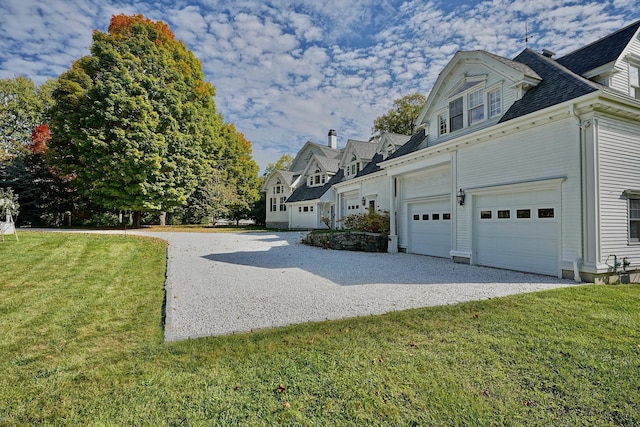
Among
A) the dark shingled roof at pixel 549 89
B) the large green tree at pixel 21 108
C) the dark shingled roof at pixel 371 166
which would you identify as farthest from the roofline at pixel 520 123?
the large green tree at pixel 21 108

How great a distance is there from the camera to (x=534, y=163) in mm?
8133

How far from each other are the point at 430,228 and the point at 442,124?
13.5 ft

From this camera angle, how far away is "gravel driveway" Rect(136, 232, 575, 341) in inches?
190

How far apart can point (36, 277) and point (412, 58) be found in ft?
47.7

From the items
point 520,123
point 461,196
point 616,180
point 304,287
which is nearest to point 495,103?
point 520,123

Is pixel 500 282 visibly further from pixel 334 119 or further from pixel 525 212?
pixel 334 119

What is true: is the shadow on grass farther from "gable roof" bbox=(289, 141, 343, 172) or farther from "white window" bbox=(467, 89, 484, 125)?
"gable roof" bbox=(289, 141, 343, 172)

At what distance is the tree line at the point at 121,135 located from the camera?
1889 cm

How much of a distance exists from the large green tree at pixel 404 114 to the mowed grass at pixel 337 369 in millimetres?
27386

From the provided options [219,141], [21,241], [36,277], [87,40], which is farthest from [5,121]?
[36,277]

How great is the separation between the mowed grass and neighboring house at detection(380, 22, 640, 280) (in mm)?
2920

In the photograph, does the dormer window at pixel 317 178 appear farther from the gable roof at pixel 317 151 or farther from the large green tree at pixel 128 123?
the large green tree at pixel 128 123

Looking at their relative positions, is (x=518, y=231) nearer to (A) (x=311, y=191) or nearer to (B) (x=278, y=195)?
(A) (x=311, y=191)

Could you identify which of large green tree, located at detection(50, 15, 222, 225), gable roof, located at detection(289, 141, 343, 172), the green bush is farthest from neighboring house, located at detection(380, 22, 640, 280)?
gable roof, located at detection(289, 141, 343, 172)
